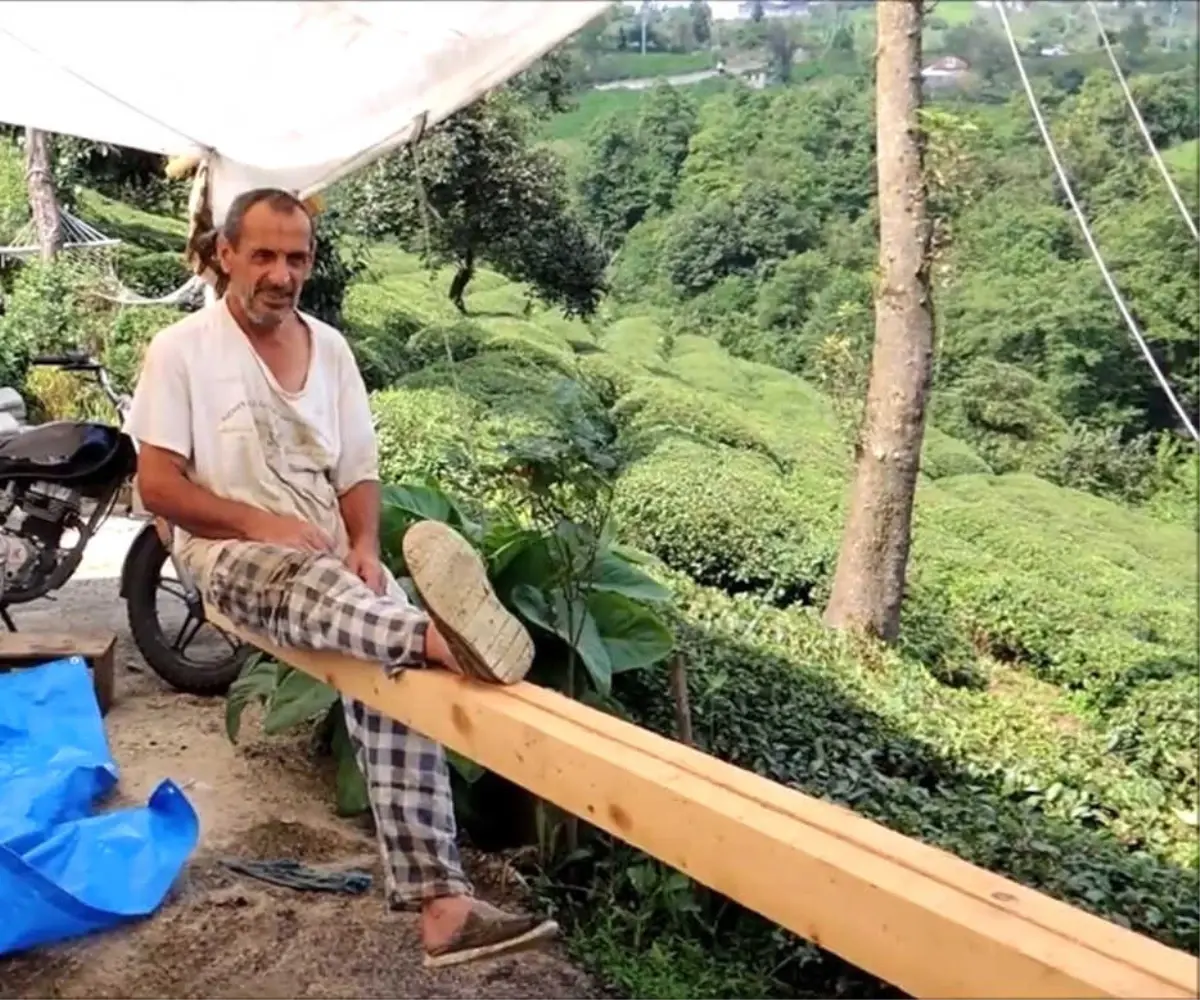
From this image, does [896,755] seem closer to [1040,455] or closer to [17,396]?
[17,396]

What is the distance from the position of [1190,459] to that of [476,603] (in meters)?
10.3

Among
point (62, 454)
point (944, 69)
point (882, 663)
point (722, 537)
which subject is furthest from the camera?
point (722, 537)

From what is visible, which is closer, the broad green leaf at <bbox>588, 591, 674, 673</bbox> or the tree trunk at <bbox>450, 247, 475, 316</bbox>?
the broad green leaf at <bbox>588, 591, 674, 673</bbox>

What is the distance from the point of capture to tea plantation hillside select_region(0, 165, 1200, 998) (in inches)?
133

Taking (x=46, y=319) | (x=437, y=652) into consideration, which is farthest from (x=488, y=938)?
(x=46, y=319)

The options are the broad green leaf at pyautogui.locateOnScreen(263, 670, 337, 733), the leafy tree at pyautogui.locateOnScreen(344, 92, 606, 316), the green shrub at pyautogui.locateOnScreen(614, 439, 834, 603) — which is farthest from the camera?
the leafy tree at pyautogui.locateOnScreen(344, 92, 606, 316)

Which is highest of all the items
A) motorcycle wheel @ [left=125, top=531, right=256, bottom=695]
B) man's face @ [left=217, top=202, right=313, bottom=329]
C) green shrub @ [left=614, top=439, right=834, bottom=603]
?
man's face @ [left=217, top=202, right=313, bottom=329]

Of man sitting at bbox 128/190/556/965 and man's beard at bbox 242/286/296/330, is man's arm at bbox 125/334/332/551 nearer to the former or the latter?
man sitting at bbox 128/190/556/965

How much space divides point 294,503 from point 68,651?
1.44m

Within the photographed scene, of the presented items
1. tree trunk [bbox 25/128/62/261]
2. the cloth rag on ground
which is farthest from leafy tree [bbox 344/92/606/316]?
the cloth rag on ground

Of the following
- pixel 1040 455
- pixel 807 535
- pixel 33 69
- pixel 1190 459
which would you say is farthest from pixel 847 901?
pixel 1040 455

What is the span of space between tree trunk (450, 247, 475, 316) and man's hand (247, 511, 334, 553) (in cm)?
1202

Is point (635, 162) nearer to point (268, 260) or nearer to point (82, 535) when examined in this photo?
point (82, 535)

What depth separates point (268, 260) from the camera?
2297 mm
